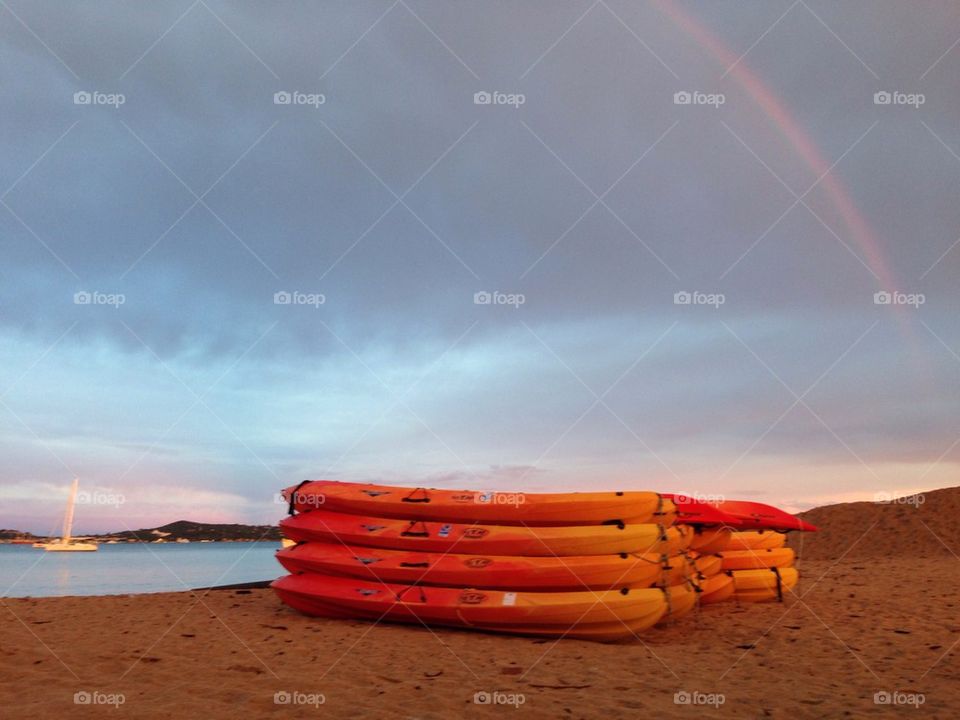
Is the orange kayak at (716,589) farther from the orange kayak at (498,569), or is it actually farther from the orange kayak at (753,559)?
the orange kayak at (498,569)

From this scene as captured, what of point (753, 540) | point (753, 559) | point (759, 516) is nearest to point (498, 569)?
point (759, 516)

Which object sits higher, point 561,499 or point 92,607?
point 561,499

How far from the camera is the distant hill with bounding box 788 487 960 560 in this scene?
73.4 ft

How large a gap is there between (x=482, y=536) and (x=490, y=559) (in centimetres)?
32

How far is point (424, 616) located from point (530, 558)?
144cm

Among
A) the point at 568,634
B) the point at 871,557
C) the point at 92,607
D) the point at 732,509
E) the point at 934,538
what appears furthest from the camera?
the point at 934,538

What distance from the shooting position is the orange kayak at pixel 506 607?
26.4 ft

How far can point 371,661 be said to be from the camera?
6789mm

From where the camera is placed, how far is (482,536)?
877 cm

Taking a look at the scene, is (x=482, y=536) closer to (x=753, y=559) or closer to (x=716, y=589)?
(x=716, y=589)

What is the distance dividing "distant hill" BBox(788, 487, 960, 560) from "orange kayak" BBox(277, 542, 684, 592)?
15.0 meters

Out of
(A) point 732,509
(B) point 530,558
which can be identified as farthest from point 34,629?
(A) point 732,509

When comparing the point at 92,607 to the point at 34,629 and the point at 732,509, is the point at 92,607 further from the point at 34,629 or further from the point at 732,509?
the point at 732,509

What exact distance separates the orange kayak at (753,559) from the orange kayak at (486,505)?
3789 millimetres
